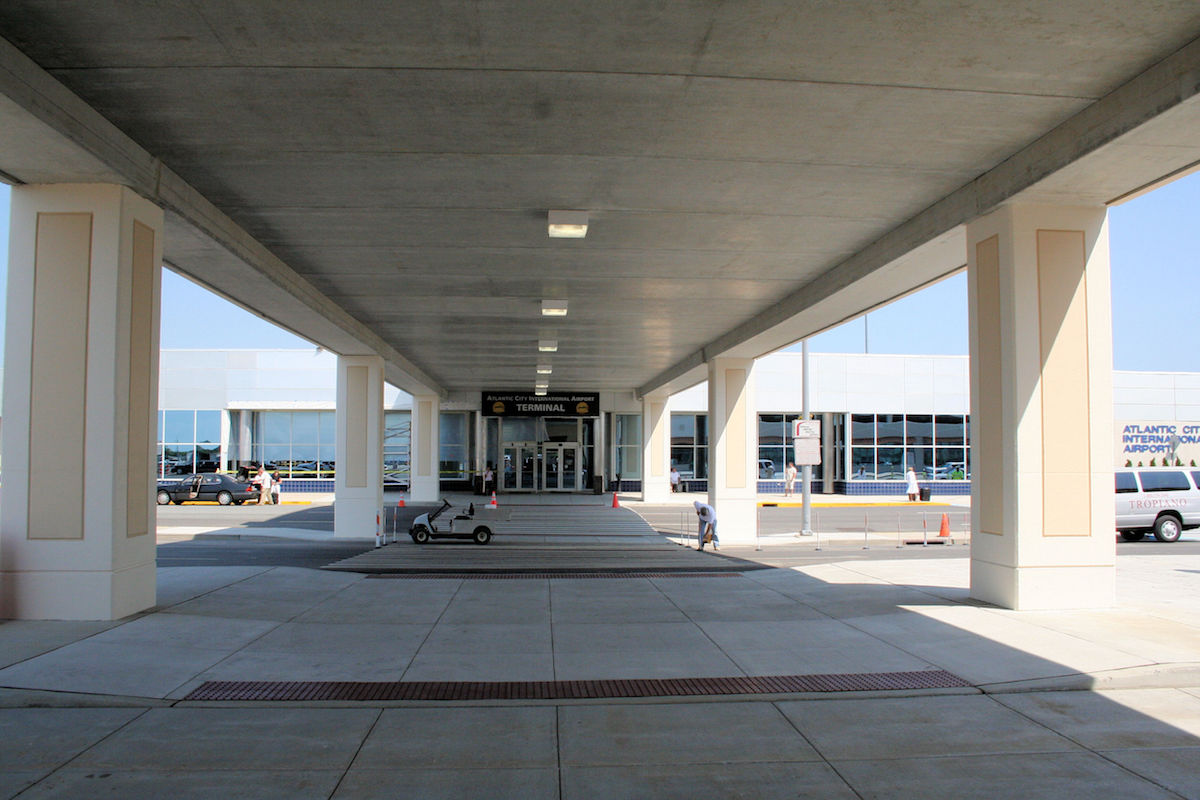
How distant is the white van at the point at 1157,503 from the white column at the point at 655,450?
19.9 m

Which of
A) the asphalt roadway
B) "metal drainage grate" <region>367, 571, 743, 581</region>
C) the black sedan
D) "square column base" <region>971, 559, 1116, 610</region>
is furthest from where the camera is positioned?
the black sedan

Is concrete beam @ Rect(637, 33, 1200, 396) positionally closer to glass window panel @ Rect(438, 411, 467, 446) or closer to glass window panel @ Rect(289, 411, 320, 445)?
glass window panel @ Rect(438, 411, 467, 446)

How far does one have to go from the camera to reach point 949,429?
45.1 metres

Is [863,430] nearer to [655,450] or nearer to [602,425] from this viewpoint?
[655,450]

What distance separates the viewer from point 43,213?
30.2ft

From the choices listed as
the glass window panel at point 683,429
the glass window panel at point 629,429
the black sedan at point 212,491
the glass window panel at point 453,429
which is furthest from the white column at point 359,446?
the glass window panel at point 683,429

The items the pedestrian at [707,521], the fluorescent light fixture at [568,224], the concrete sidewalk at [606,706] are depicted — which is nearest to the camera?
the concrete sidewalk at [606,706]

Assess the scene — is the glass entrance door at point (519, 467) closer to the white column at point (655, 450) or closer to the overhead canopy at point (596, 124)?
the white column at point (655, 450)

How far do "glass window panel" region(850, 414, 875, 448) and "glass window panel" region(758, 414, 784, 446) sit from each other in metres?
3.68

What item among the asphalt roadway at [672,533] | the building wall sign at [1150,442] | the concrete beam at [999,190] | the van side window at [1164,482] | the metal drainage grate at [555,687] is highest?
the concrete beam at [999,190]

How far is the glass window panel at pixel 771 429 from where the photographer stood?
46.1m

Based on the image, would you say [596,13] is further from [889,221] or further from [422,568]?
[422,568]

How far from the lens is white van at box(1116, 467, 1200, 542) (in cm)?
2180

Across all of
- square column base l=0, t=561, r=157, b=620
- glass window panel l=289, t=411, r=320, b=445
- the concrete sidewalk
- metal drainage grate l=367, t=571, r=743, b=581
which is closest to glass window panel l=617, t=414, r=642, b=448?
glass window panel l=289, t=411, r=320, b=445
